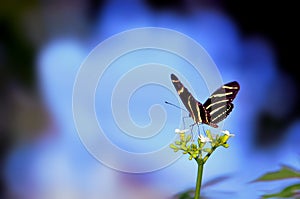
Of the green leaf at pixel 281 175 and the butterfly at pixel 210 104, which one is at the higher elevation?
the butterfly at pixel 210 104

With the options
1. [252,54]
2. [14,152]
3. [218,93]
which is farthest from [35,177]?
[252,54]

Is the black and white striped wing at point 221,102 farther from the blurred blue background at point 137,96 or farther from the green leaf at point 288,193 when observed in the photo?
the green leaf at point 288,193

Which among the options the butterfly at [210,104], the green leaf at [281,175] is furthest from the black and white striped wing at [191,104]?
the green leaf at [281,175]

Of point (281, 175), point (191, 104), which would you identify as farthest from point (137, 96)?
point (281, 175)

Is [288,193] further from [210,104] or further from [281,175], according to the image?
[210,104]

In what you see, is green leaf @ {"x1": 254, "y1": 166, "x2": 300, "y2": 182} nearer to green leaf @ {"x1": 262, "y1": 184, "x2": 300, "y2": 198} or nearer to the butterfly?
green leaf @ {"x1": 262, "y1": 184, "x2": 300, "y2": 198}

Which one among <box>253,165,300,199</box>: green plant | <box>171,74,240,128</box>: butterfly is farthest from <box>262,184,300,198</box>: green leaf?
<box>171,74,240,128</box>: butterfly
